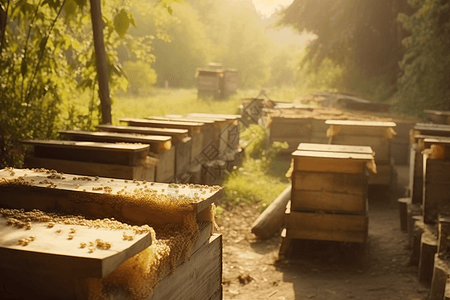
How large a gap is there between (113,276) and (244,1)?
60123mm

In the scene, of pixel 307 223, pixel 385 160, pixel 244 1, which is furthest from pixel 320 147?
pixel 244 1

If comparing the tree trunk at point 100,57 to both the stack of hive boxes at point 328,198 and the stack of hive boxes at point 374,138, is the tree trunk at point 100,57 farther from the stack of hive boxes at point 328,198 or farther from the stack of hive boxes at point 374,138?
the stack of hive boxes at point 374,138

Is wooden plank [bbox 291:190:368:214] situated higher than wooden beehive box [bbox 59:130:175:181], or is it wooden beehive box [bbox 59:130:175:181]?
wooden beehive box [bbox 59:130:175:181]

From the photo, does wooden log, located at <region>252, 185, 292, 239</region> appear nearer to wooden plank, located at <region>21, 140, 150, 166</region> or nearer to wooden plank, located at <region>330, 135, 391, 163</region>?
wooden plank, located at <region>330, 135, 391, 163</region>

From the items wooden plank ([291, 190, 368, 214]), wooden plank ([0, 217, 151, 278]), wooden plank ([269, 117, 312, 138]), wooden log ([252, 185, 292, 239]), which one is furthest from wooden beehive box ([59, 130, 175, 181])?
wooden plank ([269, 117, 312, 138])

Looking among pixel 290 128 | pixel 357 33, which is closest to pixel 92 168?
pixel 290 128

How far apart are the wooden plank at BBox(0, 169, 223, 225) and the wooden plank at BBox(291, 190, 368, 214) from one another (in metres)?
3.41

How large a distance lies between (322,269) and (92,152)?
3028 millimetres

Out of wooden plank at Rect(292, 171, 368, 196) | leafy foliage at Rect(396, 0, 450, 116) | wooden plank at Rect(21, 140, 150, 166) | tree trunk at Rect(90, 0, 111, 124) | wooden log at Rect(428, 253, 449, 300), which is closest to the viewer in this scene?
wooden log at Rect(428, 253, 449, 300)

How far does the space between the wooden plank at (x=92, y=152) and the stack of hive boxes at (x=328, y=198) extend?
2042mm

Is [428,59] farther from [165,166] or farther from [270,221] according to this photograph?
[165,166]

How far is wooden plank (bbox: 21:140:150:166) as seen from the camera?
4.74m

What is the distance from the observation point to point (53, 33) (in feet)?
26.5

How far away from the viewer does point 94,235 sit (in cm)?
190
